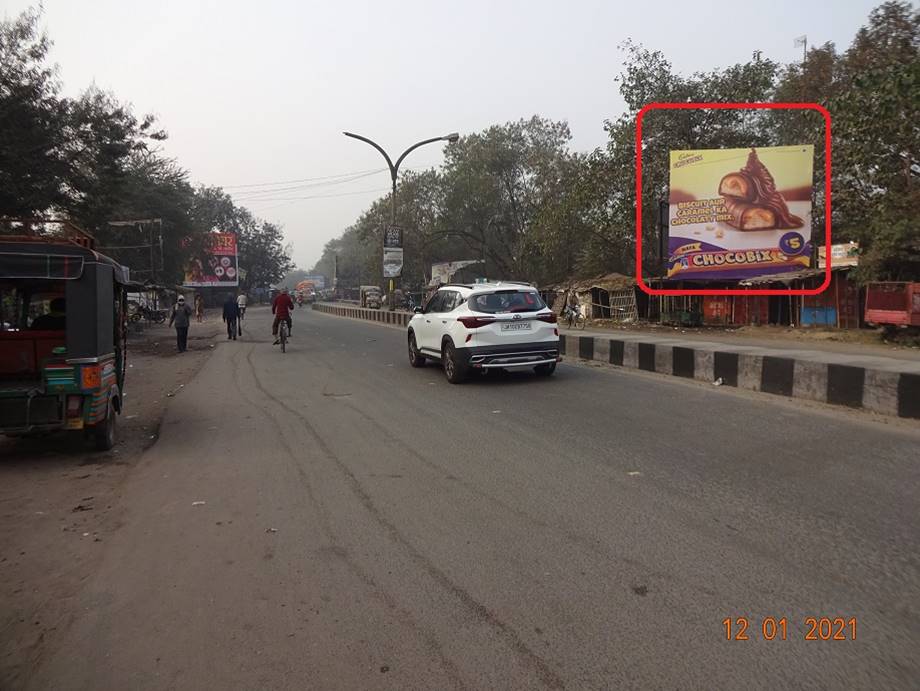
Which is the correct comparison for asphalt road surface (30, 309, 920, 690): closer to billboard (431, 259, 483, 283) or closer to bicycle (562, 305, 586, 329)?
bicycle (562, 305, 586, 329)

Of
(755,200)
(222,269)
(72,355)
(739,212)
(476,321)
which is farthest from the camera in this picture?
(222,269)

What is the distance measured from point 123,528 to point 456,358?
6.50 metres

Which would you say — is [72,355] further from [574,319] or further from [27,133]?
[574,319]

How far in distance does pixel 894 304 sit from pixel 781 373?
1148 cm

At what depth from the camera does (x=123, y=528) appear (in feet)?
14.7

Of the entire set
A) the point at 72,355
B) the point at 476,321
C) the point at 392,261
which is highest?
the point at 392,261

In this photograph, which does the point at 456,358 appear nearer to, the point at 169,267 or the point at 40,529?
the point at 40,529

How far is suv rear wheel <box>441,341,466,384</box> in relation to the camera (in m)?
10.5

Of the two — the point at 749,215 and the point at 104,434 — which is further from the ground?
the point at 749,215

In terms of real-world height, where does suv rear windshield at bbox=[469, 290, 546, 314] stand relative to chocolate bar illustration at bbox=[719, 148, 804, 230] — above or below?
below

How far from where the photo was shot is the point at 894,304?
58.9 ft
